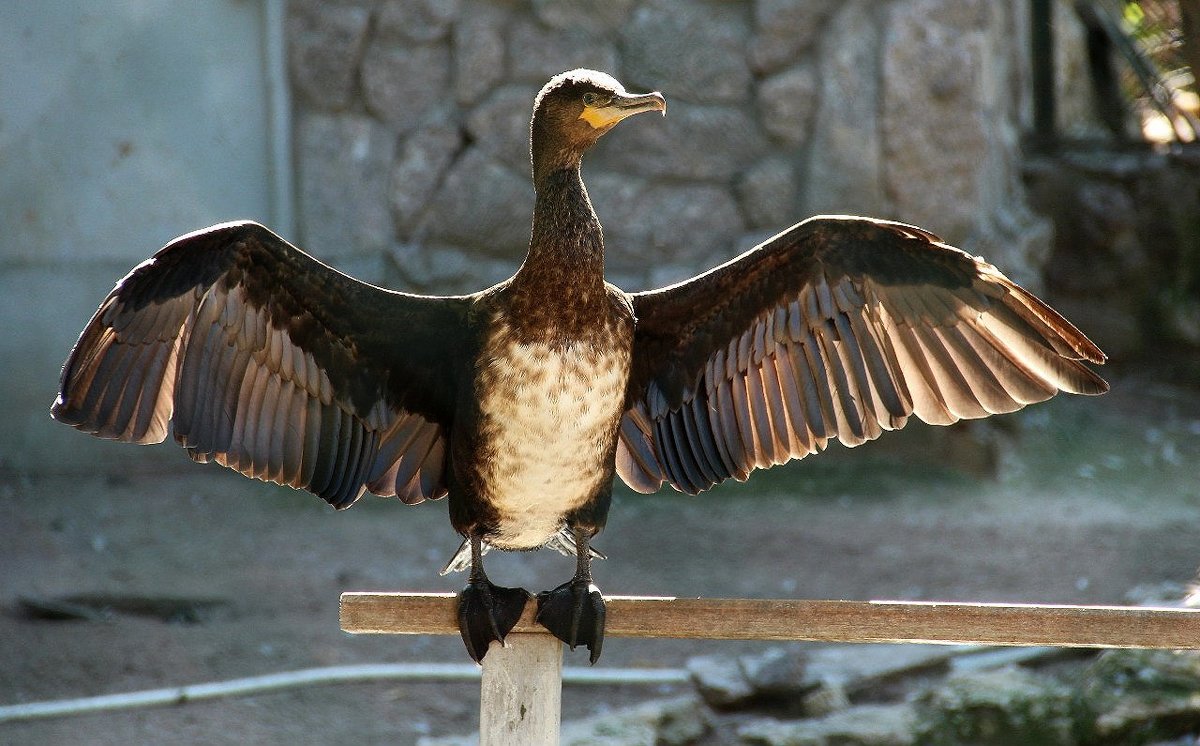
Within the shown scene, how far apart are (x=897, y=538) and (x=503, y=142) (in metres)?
2.22

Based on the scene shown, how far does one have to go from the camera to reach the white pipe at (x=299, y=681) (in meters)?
3.98

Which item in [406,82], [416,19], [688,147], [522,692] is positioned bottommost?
[522,692]

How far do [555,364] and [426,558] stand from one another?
2.62m

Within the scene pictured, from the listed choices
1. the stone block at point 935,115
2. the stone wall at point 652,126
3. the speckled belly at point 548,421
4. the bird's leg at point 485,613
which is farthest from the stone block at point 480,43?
the bird's leg at point 485,613

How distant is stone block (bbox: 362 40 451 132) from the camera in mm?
5891

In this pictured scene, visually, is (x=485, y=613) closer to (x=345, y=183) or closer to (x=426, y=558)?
(x=426, y=558)

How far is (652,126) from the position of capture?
5863 mm

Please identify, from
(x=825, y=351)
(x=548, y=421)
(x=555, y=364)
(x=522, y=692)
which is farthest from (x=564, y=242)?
(x=522, y=692)

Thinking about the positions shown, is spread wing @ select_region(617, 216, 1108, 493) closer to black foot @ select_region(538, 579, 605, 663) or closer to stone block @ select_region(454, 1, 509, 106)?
black foot @ select_region(538, 579, 605, 663)

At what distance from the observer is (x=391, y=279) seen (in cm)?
600

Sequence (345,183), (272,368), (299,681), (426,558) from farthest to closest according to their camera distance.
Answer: (345,183)
(426,558)
(299,681)
(272,368)

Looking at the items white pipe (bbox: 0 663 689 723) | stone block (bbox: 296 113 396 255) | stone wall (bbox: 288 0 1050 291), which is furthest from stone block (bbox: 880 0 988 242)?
white pipe (bbox: 0 663 689 723)

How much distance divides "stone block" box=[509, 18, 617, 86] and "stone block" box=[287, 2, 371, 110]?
24.8 inches

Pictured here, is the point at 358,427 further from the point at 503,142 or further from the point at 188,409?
the point at 503,142
